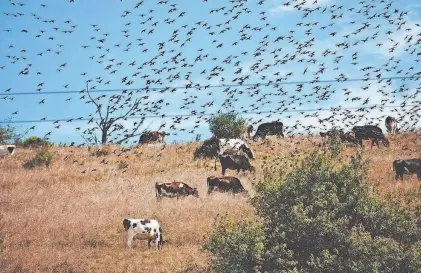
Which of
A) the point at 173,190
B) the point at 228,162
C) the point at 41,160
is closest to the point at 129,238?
the point at 173,190

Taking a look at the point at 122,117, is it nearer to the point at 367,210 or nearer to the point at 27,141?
the point at 27,141

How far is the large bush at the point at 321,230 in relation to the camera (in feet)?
65.7

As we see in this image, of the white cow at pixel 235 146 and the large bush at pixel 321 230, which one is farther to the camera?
the white cow at pixel 235 146

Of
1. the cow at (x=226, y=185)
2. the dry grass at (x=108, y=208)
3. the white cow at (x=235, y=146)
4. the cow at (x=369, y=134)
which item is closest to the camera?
the dry grass at (x=108, y=208)

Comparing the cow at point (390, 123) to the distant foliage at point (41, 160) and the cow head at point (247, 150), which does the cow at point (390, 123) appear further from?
the distant foliage at point (41, 160)

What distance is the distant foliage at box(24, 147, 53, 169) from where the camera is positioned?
49.4 meters

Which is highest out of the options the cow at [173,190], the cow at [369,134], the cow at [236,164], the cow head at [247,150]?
the cow at [369,134]

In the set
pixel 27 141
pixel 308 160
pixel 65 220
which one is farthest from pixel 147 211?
pixel 27 141

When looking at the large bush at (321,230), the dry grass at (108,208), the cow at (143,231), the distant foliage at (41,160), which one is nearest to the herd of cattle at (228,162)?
the cow at (143,231)

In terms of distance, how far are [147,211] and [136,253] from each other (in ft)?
19.4

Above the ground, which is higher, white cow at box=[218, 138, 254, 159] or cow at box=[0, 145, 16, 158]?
cow at box=[0, 145, 16, 158]

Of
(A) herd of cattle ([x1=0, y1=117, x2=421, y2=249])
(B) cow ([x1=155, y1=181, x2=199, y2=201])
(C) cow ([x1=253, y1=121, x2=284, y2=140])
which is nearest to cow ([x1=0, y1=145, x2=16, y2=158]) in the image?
(A) herd of cattle ([x1=0, y1=117, x2=421, y2=249])

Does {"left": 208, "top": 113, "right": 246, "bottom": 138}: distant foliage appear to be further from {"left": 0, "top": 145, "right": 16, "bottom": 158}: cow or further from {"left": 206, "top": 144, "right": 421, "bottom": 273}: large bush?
{"left": 206, "top": 144, "right": 421, "bottom": 273}: large bush

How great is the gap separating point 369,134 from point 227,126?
15.4 meters
